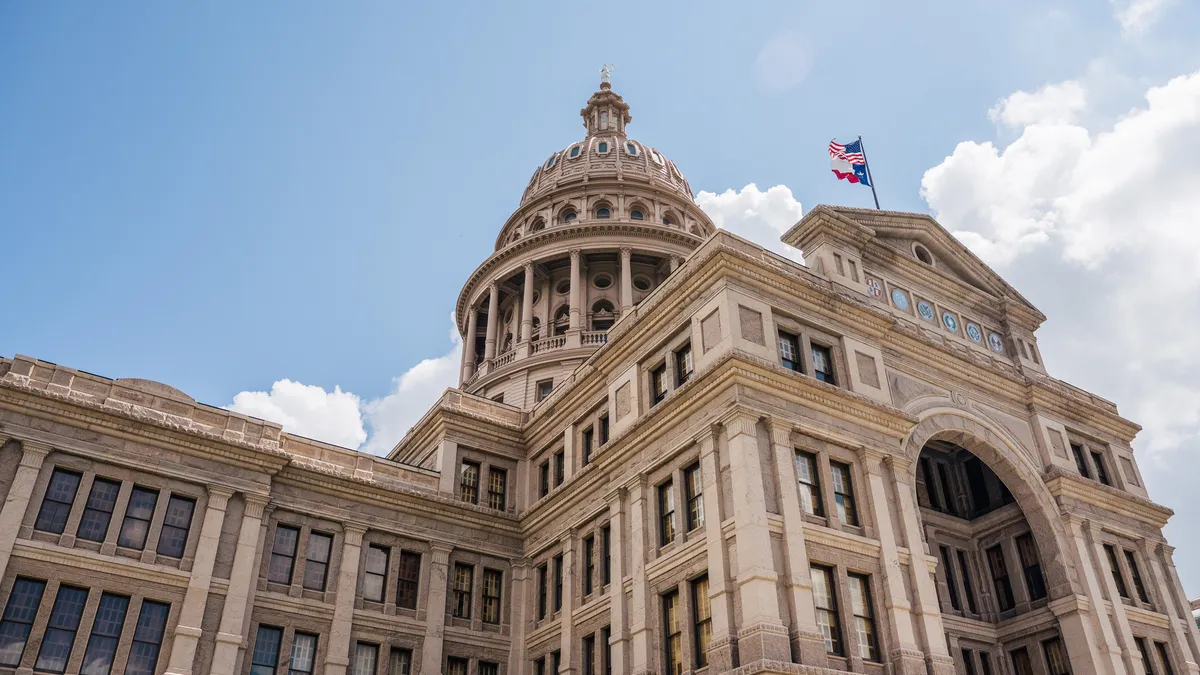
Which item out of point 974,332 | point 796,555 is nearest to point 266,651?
point 796,555

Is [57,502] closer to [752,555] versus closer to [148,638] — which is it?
[148,638]

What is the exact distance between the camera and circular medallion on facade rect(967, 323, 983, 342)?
39406 millimetres

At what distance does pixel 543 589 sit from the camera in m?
37.4

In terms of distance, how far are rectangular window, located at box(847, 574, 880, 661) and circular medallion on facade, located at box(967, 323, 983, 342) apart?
16.2 metres

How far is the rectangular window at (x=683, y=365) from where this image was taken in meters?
31.3

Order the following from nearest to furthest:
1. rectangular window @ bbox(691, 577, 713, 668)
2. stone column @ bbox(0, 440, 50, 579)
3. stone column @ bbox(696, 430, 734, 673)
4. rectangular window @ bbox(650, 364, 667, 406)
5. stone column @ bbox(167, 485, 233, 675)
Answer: stone column @ bbox(696, 430, 734, 673) < rectangular window @ bbox(691, 577, 713, 668) < stone column @ bbox(0, 440, 50, 579) < stone column @ bbox(167, 485, 233, 675) < rectangular window @ bbox(650, 364, 667, 406)

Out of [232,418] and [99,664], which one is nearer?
[99,664]

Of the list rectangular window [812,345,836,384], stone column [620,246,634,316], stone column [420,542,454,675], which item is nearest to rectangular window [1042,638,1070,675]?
rectangular window [812,345,836,384]

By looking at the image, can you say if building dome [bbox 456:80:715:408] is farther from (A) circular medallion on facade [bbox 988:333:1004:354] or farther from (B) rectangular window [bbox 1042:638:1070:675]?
(B) rectangular window [bbox 1042:638:1070:675]

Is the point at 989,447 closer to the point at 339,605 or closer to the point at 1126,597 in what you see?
the point at 1126,597

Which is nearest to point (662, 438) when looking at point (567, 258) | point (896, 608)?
point (896, 608)

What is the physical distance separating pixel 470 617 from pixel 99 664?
43.4ft

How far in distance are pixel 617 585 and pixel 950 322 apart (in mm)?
18879

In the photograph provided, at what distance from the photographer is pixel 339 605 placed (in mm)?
33812
